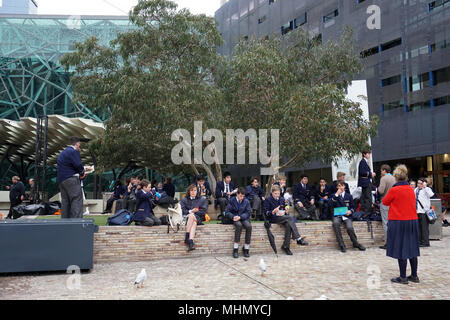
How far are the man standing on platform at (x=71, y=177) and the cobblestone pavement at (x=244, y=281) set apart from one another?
4.40 ft

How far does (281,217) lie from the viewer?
9.74 meters

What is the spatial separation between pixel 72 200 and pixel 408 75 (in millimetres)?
21803

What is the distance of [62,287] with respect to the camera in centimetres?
605

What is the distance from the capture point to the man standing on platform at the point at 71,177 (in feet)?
25.6

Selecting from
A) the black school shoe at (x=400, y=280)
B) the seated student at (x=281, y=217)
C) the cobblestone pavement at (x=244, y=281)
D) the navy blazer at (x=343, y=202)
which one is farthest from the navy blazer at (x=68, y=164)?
the navy blazer at (x=343, y=202)

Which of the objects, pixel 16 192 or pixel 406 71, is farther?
pixel 406 71

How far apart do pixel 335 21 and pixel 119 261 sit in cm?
2553

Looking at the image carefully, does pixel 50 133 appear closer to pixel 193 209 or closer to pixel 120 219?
pixel 120 219

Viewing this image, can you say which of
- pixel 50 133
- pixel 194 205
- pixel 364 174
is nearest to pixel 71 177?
pixel 194 205

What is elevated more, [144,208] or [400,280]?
[144,208]

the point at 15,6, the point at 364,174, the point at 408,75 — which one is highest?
the point at 15,6

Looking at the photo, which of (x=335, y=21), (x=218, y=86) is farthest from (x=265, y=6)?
(x=218, y=86)

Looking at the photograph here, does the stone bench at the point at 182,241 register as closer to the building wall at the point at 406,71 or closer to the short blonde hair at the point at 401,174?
the short blonde hair at the point at 401,174
